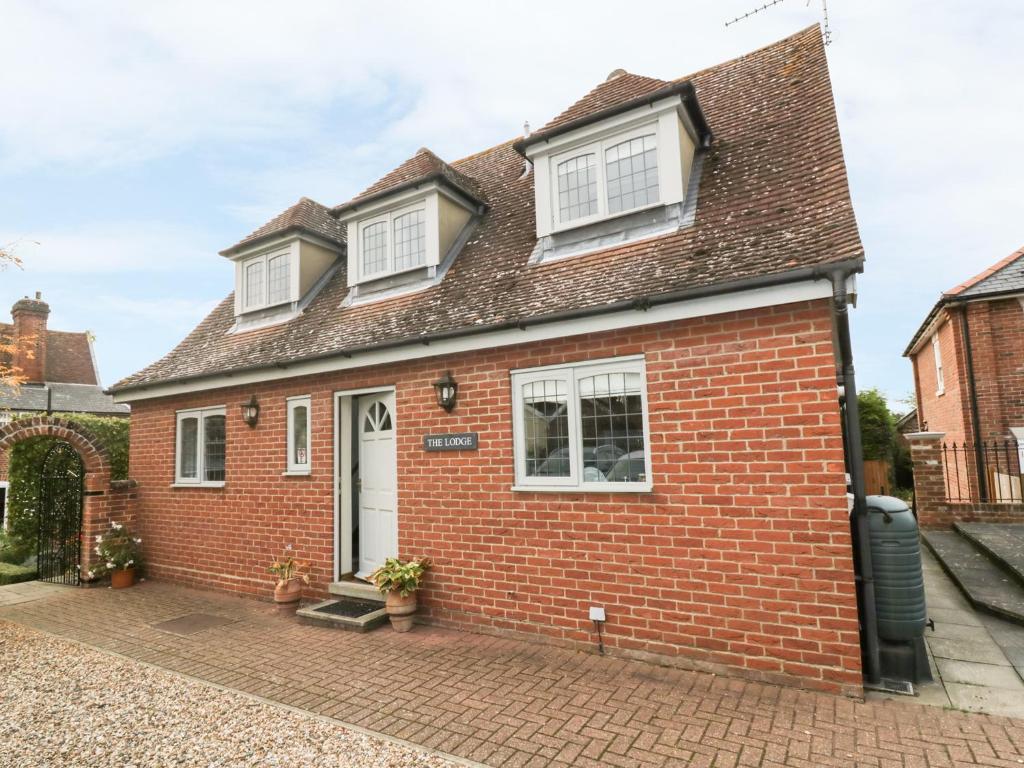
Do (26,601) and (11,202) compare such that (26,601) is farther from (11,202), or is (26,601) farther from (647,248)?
(647,248)

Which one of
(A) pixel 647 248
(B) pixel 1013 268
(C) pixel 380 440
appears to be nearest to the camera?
(A) pixel 647 248

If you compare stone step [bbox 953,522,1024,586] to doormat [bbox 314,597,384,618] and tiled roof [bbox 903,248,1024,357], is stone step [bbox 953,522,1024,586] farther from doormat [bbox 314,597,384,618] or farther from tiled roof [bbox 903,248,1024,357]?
doormat [bbox 314,597,384,618]

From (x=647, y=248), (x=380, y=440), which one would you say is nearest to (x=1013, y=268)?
(x=647, y=248)

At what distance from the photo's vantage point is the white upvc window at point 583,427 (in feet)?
18.0

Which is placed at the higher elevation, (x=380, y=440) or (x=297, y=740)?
(x=380, y=440)

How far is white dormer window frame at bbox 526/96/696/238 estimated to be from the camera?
6.31 meters

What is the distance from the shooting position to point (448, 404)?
21.4 feet

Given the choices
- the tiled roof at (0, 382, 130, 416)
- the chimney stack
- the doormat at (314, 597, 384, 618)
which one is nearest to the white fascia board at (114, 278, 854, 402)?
the doormat at (314, 597, 384, 618)

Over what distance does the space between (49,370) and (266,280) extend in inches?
816

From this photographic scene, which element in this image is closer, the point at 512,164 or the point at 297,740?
the point at 297,740

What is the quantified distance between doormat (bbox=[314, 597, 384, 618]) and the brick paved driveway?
363mm

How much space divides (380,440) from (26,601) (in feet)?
20.6

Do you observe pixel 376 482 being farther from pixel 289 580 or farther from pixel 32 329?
pixel 32 329

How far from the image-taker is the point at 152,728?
166 inches
